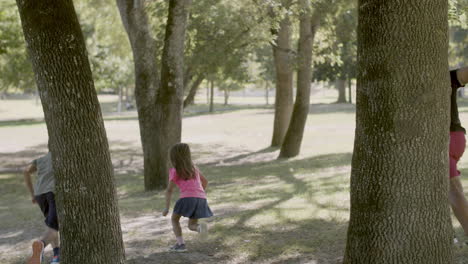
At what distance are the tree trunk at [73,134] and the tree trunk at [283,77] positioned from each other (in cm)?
1544

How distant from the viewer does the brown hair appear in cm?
665

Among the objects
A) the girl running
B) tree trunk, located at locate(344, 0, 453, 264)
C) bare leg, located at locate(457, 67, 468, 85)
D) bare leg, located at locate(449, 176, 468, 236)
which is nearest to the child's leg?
the girl running

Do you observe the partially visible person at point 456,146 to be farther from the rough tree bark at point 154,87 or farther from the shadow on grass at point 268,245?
the rough tree bark at point 154,87

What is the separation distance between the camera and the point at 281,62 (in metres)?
21.8

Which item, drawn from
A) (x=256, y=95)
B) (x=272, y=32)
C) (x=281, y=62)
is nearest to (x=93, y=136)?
(x=272, y=32)

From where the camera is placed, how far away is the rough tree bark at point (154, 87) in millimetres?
12289

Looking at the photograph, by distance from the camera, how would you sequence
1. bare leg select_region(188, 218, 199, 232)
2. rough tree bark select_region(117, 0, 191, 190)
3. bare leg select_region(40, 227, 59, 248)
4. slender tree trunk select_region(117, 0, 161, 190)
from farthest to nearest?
slender tree trunk select_region(117, 0, 161, 190) < rough tree bark select_region(117, 0, 191, 190) < bare leg select_region(188, 218, 199, 232) < bare leg select_region(40, 227, 59, 248)

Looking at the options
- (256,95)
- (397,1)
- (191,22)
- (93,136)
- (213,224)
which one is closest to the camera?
(397,1)

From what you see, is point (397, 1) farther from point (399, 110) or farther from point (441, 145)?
point (441, 145)

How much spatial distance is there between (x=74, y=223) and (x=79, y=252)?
257 millimetres

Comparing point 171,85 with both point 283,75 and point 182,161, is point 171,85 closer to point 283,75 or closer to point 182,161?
point 182,161

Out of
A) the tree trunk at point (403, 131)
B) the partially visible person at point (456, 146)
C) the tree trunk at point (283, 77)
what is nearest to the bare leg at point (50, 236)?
the tree trunk at point (403, 131)

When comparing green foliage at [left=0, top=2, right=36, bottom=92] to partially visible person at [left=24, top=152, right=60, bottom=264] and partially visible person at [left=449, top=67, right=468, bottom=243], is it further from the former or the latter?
partially visible person at [left=449, top=67, right=468, bottom=243]

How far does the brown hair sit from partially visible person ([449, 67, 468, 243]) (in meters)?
2.72
